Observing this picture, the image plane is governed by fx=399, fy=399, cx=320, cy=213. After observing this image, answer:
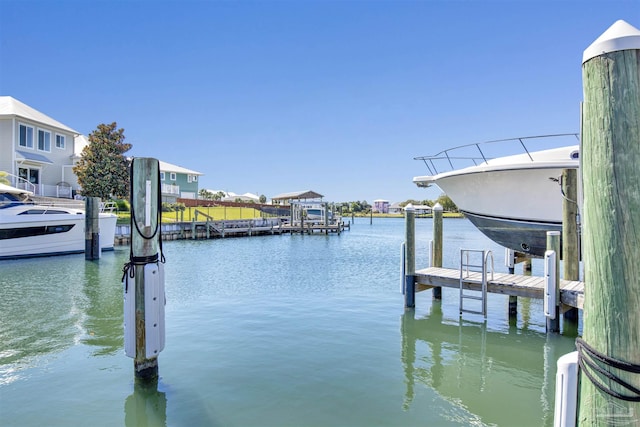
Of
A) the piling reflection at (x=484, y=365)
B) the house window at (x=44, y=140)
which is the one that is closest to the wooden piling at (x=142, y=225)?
the piling reflection at (x=484, y=365)

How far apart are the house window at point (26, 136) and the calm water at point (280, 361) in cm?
1840

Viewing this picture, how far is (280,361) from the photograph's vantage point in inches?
255

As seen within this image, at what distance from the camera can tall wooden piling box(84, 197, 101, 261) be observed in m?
18.9

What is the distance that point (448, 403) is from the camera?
5.18m

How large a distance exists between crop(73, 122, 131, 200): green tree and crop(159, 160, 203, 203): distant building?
32.7ft

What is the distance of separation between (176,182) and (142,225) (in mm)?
44421

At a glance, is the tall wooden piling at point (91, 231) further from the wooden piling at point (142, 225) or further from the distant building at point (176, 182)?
the distant building at point (176, 182)

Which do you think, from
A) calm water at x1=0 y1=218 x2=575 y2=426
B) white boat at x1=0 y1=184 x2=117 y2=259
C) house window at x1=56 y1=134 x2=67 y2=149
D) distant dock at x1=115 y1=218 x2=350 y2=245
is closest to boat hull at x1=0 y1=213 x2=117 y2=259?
white boat at x1=0 y1=184 x2=117 y2=259

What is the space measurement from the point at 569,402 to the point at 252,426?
138 inches

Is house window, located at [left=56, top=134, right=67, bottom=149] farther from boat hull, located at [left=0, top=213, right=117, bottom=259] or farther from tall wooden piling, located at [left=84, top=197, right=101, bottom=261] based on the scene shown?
tall wooden piling, located at [left=84, top=197, right=101, bottom=261]

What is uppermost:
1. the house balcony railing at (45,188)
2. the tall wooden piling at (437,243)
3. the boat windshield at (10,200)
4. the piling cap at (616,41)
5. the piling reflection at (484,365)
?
the house balcony railing at (45,188)

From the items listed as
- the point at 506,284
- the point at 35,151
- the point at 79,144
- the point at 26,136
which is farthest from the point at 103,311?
the point at 79,144

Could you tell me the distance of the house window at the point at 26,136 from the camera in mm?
26062

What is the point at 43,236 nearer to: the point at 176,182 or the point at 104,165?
the point at 104,165
